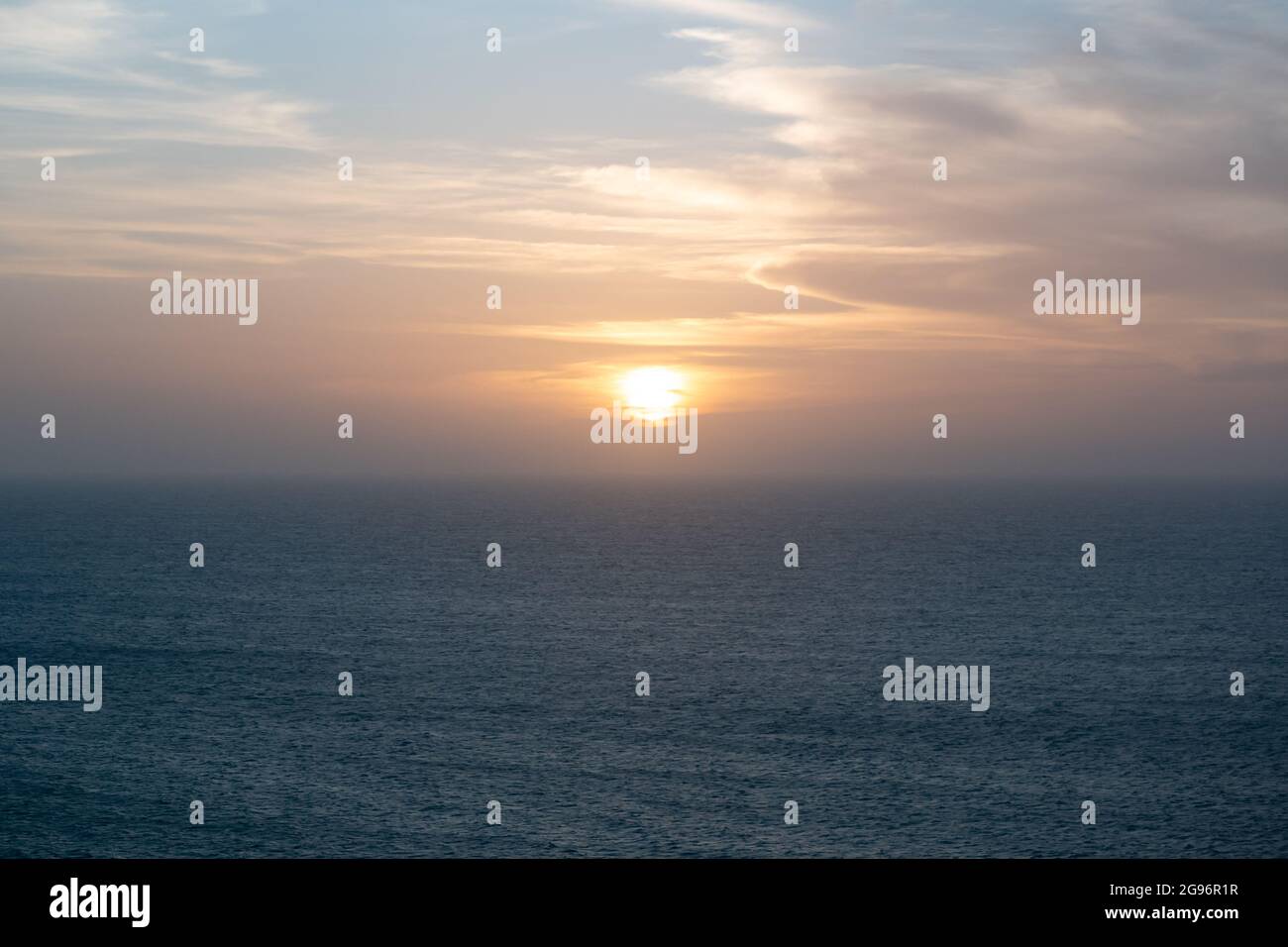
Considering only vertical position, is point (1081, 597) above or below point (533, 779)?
above

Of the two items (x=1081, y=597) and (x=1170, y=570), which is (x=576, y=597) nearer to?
(x=1081, y=597)

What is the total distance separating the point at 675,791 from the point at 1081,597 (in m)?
105

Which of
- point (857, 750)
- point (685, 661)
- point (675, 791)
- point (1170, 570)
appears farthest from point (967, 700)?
point (1170, 570)

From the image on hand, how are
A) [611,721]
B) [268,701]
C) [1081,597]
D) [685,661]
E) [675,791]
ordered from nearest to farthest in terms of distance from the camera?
1. [675,791]
2. [611,721]
3. [268,701]
4. [685,661]
5. [1081,597]

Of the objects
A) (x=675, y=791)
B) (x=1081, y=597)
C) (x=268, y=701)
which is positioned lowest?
(x=675, y=791)

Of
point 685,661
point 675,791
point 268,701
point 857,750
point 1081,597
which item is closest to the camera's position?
point 675,791

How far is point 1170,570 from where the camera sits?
191 m

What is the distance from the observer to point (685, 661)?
4882 inches

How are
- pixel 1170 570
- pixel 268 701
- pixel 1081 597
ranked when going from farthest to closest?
1. pixel 1170 570
2. pixel 1081 597
3. pixel 268 701

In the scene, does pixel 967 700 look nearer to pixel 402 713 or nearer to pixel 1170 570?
pixel 402 713

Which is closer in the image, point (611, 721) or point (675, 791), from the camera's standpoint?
point (675, 791)
